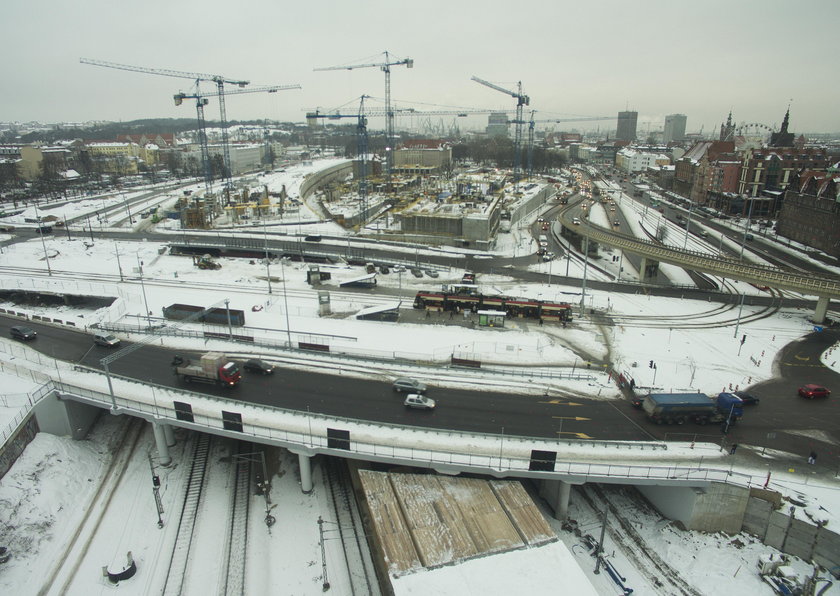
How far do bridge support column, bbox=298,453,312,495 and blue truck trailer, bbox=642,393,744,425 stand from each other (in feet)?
62.2

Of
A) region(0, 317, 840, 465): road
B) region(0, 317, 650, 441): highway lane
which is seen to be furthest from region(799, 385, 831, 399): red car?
region(0, 317, 650, 441): highway lane

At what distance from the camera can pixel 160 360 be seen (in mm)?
31828

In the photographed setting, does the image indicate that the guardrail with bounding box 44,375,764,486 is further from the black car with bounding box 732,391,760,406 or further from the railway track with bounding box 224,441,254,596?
the black car with bounding box 732,391,760,406

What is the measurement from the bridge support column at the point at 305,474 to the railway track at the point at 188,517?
5.32m

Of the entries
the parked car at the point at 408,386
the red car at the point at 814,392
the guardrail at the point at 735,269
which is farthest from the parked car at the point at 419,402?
the guardrail at the point at 735,269

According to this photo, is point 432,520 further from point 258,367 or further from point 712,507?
point 258,367

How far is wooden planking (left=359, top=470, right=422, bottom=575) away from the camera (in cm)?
1759

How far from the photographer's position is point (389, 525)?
63.3 feet

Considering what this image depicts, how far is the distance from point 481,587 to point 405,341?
22.4 metres

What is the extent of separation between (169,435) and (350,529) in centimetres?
1264

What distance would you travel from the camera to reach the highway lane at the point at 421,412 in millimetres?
25203

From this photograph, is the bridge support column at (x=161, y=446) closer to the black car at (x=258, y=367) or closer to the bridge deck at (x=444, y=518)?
the black car at (x=258, y=367)

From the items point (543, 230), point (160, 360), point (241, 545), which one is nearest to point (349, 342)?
point (160, 360)

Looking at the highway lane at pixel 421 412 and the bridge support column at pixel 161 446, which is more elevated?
the highway lane at pixel 421 412
